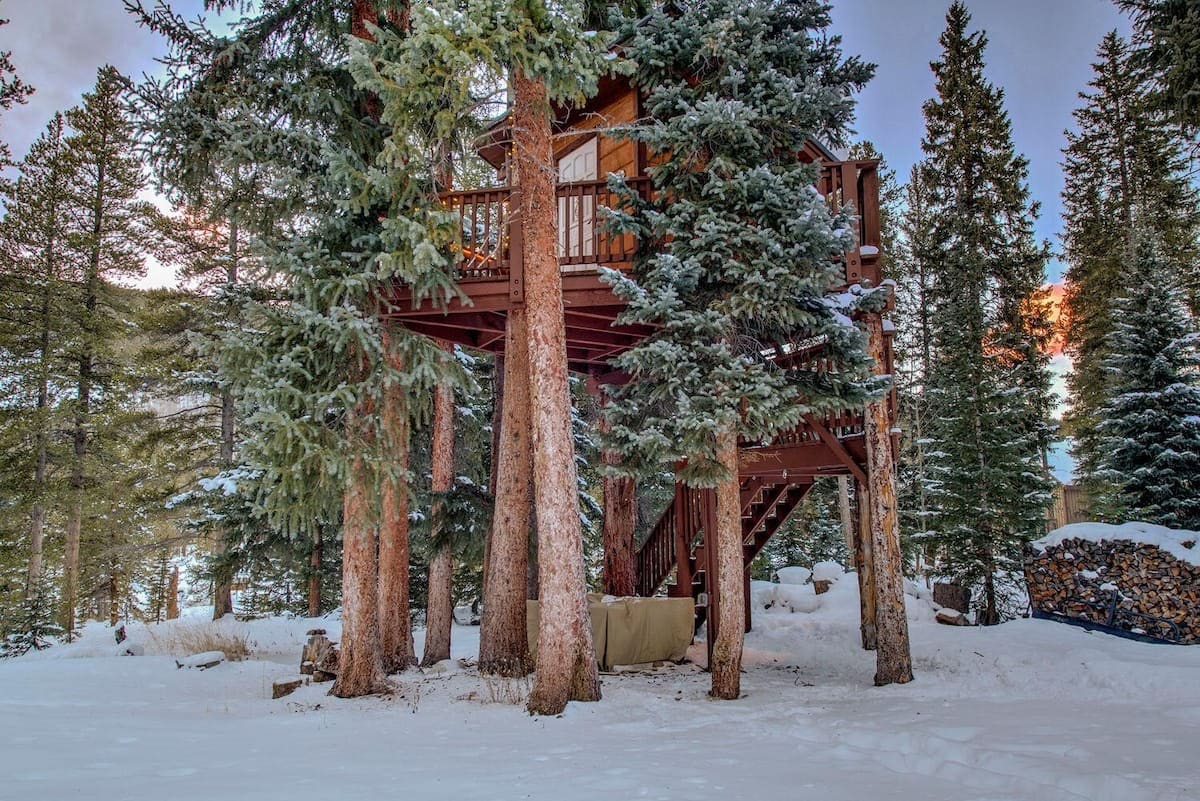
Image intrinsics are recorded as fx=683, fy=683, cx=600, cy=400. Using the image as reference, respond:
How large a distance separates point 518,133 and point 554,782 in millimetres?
5947

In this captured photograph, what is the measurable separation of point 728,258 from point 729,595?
3350 millimetres

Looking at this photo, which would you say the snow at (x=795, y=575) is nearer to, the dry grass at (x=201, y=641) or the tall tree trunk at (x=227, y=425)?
the dry grass at (x=201, y=641)

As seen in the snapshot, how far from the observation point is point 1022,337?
56.5 ft

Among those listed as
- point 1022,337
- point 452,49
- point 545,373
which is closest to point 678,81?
point 452,49

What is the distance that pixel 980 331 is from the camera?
14266 millimetres

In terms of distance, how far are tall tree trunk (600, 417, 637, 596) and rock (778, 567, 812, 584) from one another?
19.8 feet

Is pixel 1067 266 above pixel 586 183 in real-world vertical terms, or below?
above

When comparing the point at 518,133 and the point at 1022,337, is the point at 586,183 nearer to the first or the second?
the point at 518,133

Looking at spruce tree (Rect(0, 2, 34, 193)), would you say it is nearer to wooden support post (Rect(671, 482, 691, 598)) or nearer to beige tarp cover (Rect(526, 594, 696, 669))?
beige tarp cover (Rect(526, 594, 696, 669))

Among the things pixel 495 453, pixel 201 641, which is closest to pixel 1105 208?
pixel 495 453

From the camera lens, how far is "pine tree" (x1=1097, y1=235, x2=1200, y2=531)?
10.8m

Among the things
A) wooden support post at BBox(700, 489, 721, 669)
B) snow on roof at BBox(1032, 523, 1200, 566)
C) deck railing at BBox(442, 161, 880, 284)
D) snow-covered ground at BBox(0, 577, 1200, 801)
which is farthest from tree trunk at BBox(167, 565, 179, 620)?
snow on roof at BBox(1032, 523, 1200, 566)

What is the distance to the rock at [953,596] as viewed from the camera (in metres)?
12.3

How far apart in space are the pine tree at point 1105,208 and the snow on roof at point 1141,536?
19.2 ft
